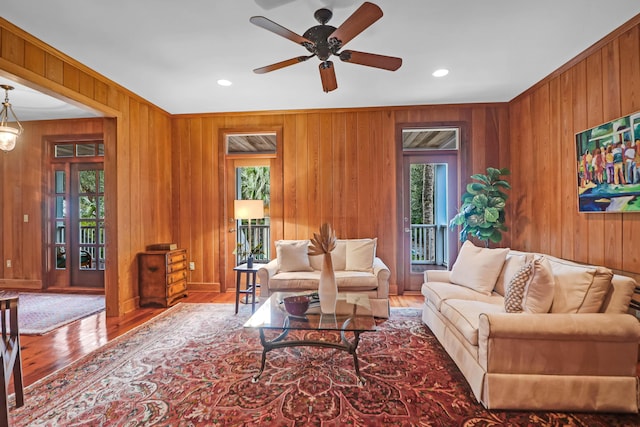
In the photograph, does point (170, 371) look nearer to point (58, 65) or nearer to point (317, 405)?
point (317, 405)

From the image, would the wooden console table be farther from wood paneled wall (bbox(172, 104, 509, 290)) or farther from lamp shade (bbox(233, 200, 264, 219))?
wood paneled wall (bbox(172, 104, 509, 290))

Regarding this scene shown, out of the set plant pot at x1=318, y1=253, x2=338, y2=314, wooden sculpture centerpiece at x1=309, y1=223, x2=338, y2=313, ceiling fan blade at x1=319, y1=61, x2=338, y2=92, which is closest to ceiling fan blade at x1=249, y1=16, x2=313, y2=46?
ceiling fan blade at x1=319, y1=61, x2=338, y2=92

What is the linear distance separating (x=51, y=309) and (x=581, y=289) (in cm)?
567

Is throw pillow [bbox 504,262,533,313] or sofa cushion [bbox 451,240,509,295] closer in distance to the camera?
throw pillow [bbox 504,262,533,313]

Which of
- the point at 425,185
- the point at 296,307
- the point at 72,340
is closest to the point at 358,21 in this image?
the point at 296,307

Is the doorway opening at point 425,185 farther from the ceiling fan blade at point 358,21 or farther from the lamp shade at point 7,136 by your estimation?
the lamp shade at point 7,136

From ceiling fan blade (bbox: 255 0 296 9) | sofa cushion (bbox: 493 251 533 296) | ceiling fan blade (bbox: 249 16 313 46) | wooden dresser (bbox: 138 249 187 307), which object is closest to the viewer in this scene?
ceiling fan blade (bbox: 249 16 313 46)

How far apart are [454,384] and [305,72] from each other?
3232 mm

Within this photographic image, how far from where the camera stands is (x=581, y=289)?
196 centimetres

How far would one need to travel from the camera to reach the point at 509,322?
1849 millimetres

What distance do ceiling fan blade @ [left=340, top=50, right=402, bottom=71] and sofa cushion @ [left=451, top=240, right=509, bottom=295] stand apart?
1.97 metres

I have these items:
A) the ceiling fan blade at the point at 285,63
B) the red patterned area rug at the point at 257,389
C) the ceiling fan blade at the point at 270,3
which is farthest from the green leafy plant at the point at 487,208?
the ceiling fan blade at the point at 270,3

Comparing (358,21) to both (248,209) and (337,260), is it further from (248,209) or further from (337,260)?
(337,260)

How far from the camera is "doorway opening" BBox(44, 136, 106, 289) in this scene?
5.14m
